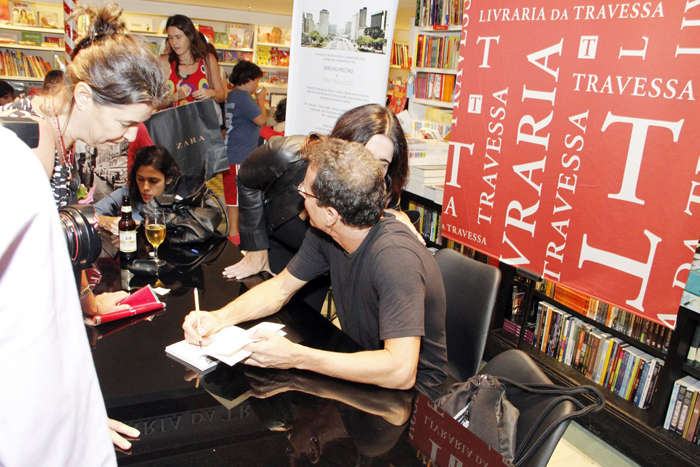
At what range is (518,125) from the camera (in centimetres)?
253

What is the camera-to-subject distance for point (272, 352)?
129 cm

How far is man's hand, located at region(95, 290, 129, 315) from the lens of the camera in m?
1.55

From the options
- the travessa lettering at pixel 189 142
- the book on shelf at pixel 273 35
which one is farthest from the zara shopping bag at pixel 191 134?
the book on shelf at pixel 273 35

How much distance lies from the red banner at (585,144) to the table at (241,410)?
52.4 inches

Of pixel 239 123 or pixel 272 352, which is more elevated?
pixel 239 123

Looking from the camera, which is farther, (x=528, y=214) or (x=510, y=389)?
(x=528, y=214)

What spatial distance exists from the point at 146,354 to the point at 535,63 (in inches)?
81.9

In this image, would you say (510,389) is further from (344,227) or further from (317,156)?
(317,156)

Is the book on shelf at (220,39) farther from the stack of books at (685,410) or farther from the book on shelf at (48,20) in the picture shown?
the stack of books at (685,410)

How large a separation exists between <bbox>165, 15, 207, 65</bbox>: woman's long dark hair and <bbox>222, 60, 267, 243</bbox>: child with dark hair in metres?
0.76

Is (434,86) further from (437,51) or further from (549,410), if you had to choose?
(549,410)

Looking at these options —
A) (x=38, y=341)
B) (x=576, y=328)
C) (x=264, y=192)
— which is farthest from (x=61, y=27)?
(x=38, y=341)

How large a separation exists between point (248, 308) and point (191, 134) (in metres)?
2.44

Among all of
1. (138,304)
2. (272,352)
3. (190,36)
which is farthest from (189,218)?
(190,36)
